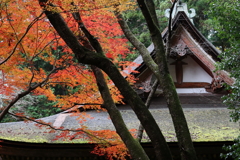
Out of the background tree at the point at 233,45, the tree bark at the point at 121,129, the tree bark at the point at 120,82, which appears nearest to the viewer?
the tree bark at the point at 120,82

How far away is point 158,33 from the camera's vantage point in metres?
3.14

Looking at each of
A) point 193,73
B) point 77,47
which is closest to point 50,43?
point 77,47

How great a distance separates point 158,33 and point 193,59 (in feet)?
11.7

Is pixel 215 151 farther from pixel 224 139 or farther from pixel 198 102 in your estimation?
pixel 198 102

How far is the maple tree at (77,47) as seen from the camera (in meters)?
2.83

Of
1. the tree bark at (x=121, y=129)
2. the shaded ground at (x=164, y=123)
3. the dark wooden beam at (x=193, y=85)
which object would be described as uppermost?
the dark wooden beam at (x=193, y=85)

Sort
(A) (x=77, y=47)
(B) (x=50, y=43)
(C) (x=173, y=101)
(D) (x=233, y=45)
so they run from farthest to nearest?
(B) (x=50, y=43)
(D) (x=233, y=45)
(C) (x=173, y=101)
(A) (x=77, y=47)

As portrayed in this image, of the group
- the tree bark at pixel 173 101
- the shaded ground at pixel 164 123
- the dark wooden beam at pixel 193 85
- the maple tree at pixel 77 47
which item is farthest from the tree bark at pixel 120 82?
the dark wooden beam at pixel 193 85

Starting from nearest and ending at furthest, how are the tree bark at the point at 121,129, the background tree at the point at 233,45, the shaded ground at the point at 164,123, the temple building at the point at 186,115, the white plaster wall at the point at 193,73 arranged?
the tree bark at the point at 121,129 → the background tree at the point at 233,45 → the temple building at the point at 186,115 → the shaded ground at the point at 164,123 → the white plaster wall at the point at 193,73

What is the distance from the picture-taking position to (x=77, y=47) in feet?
9.18

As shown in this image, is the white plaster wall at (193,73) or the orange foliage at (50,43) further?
the white plaster wall at (193,73)

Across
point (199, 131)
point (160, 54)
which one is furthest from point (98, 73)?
point (199, 131)

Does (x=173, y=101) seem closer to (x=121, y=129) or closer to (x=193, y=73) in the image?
(x=121, y=129)

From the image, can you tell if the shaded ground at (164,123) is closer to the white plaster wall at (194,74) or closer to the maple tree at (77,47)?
the white plaster wall at (194,74)
